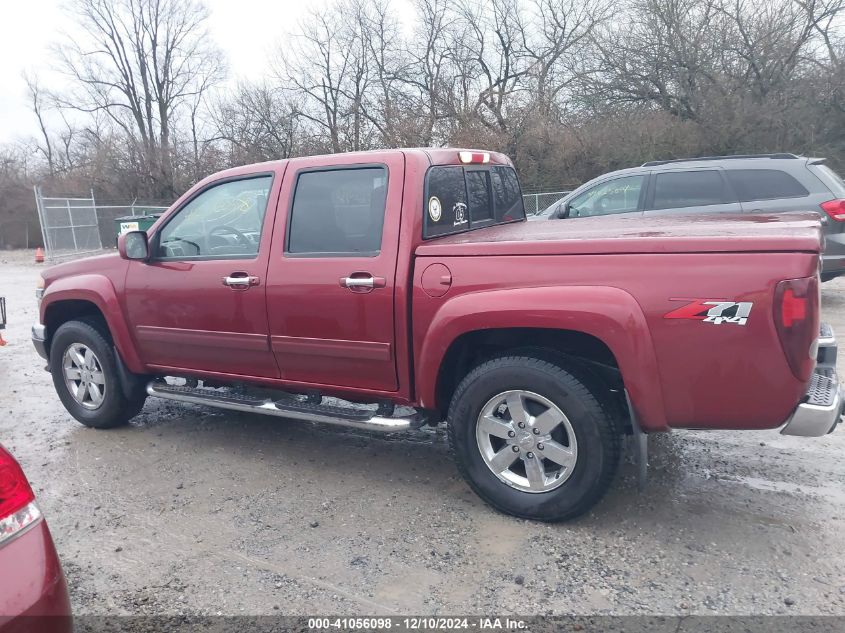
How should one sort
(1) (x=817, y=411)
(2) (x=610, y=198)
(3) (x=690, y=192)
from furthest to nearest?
(2) (x=610, y=198), (3) (x=690, y=192), (1) (x=817, y=411)

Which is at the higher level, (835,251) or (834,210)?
(834,210)

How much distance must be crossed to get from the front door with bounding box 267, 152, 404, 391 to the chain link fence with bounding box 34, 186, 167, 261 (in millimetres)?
18310

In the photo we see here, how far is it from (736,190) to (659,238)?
5.60m

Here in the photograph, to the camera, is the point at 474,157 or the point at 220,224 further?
the point at 220,224

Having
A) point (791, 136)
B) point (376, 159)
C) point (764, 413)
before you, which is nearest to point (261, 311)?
point (376, 159)

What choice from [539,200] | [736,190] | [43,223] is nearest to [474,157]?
[736,190]

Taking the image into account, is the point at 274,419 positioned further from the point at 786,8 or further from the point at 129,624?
the point at 786,8

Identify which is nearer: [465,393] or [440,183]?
[465,393]

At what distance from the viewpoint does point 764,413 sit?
2.81 m

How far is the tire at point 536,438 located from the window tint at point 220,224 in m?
1.72

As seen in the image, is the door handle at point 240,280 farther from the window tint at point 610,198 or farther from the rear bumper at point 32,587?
the window tint at point 610,198

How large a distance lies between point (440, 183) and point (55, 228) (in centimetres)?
2046

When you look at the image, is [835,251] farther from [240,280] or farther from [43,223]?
[43,223]

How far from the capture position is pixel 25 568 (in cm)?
192
